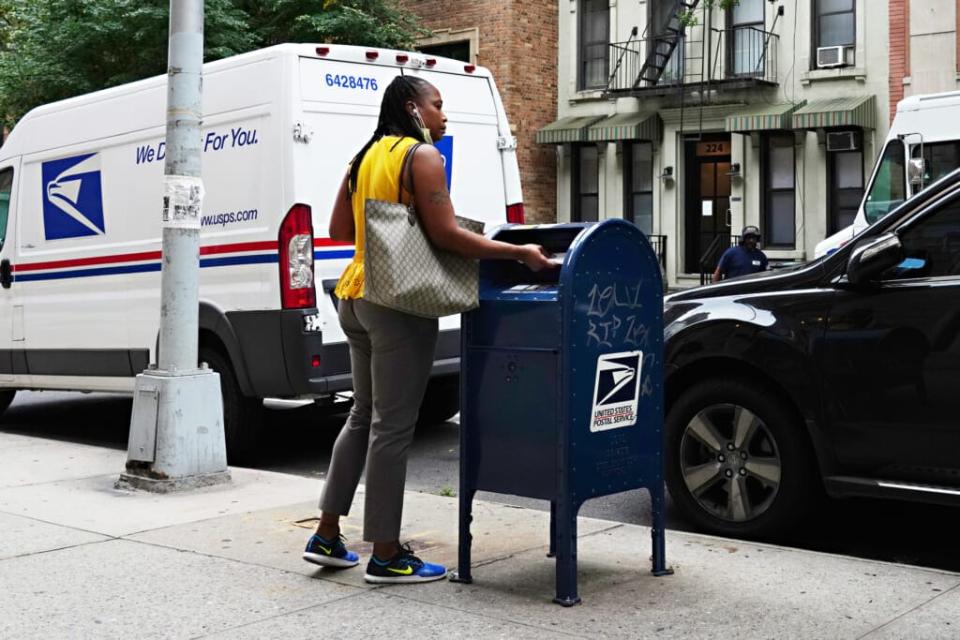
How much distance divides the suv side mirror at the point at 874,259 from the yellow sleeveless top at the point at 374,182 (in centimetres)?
206

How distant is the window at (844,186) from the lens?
78.1 feet

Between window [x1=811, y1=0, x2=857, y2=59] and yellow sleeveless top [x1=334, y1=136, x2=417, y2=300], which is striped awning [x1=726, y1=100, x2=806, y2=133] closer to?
Answer: window [x1=811, y1=0, x2=857, y2=59]

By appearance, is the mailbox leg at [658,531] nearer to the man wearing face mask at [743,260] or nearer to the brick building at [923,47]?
the man wearing face mask at [743,260]

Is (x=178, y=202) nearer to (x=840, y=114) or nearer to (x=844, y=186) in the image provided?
(x=840, y=114)

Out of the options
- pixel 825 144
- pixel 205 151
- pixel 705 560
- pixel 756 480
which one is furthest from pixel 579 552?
pixel 825 144

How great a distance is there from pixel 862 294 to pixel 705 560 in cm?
137

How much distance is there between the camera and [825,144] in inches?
948

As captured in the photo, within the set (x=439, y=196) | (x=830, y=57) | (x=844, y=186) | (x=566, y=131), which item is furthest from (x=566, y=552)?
(x=566, y=131)

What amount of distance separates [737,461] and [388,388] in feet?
6.53

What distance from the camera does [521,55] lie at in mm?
27297

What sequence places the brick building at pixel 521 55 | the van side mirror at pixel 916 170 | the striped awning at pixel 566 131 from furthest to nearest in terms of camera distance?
the brick building at pixel 521 55 → the striped awning at pixel 566 131 → the van side mirror at pixel 916 170

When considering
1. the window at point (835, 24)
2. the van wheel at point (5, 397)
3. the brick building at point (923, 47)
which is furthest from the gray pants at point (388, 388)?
the window at point (835, 24)

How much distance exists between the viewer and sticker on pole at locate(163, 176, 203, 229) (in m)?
7.36

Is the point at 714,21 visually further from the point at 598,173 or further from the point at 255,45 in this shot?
the point at 255,45
